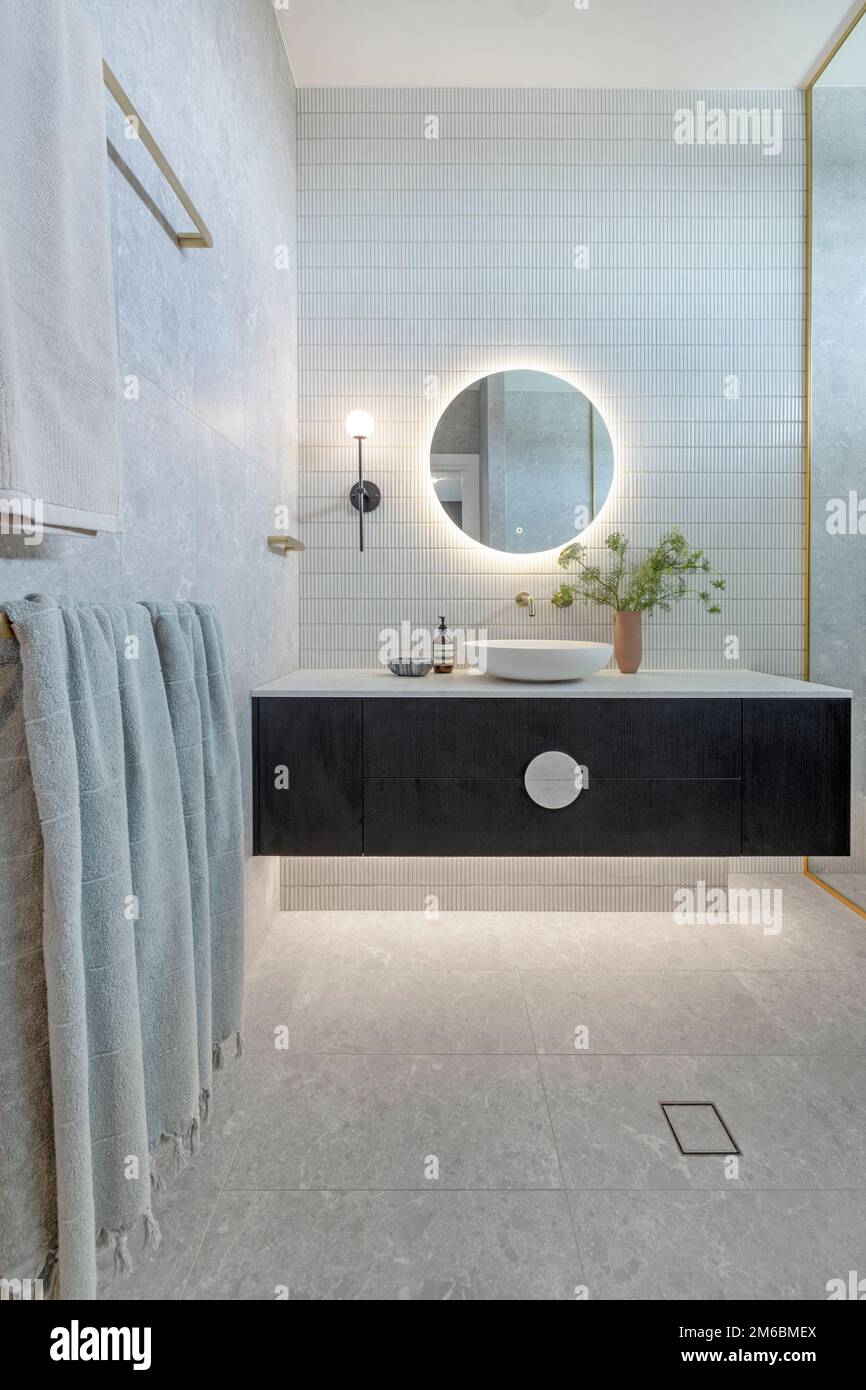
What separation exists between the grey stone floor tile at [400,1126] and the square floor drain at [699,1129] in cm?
25

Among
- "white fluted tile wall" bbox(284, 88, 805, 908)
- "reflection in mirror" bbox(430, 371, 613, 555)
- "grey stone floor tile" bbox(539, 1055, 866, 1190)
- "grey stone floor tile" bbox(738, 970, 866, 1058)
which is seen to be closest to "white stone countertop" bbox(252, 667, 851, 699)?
"white fluted tile wall" bbox(284, 88, 805, 908)

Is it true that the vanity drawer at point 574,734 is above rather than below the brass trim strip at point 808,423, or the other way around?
below

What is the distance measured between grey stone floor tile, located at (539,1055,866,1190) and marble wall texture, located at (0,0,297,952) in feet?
3.51

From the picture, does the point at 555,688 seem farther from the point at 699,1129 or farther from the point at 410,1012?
the point at 699,1129

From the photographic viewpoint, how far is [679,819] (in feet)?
6.80

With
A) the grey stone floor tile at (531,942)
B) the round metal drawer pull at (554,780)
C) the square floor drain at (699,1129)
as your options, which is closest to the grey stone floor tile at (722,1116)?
the square floor drain at (699,1129)

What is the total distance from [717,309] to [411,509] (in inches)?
50.2

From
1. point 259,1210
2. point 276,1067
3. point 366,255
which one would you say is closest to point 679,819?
point 276,1067

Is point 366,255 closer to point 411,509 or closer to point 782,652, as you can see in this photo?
point 411,509

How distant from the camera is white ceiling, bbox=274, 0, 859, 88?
2262 millimetres

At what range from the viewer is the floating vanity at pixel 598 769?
2068 mm

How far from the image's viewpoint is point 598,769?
2072 mm

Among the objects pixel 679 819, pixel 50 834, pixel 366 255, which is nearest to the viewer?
pixel 50 834

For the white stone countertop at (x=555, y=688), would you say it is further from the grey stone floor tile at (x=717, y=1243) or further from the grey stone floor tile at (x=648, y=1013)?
the grey stone floor tile at (x=717, y=1243)
